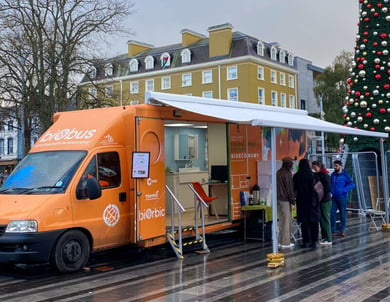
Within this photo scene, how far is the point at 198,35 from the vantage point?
52.2 metres

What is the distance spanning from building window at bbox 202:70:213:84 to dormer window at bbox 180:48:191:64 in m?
2.56

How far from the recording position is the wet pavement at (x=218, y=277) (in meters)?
6.15

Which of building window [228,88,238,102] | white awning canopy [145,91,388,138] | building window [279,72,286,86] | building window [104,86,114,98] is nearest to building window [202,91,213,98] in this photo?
building window [228,88,238,102]

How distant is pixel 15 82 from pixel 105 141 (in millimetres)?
15203

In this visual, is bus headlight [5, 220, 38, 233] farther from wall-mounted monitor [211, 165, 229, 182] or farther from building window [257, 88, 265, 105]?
building window [257, 88, 265, 105]

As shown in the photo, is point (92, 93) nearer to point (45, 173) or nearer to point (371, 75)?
point (371, 75)

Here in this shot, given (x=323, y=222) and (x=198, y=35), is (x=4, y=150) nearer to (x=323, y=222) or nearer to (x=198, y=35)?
(x=198, y=35)

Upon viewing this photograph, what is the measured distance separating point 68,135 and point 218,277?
3682mm

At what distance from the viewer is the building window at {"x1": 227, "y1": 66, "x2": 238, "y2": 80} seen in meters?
44.9

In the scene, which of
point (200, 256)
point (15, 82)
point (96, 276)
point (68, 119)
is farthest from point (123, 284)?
point (15, 82)

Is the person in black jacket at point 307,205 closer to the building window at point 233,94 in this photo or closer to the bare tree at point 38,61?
the bare tree at point 38,61

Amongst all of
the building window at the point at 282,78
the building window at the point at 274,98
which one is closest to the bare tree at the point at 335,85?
the building window at the point at 274,98

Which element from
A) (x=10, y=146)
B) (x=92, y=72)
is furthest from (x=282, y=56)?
(x=10, y=146)

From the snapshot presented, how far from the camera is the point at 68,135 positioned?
336 inches
